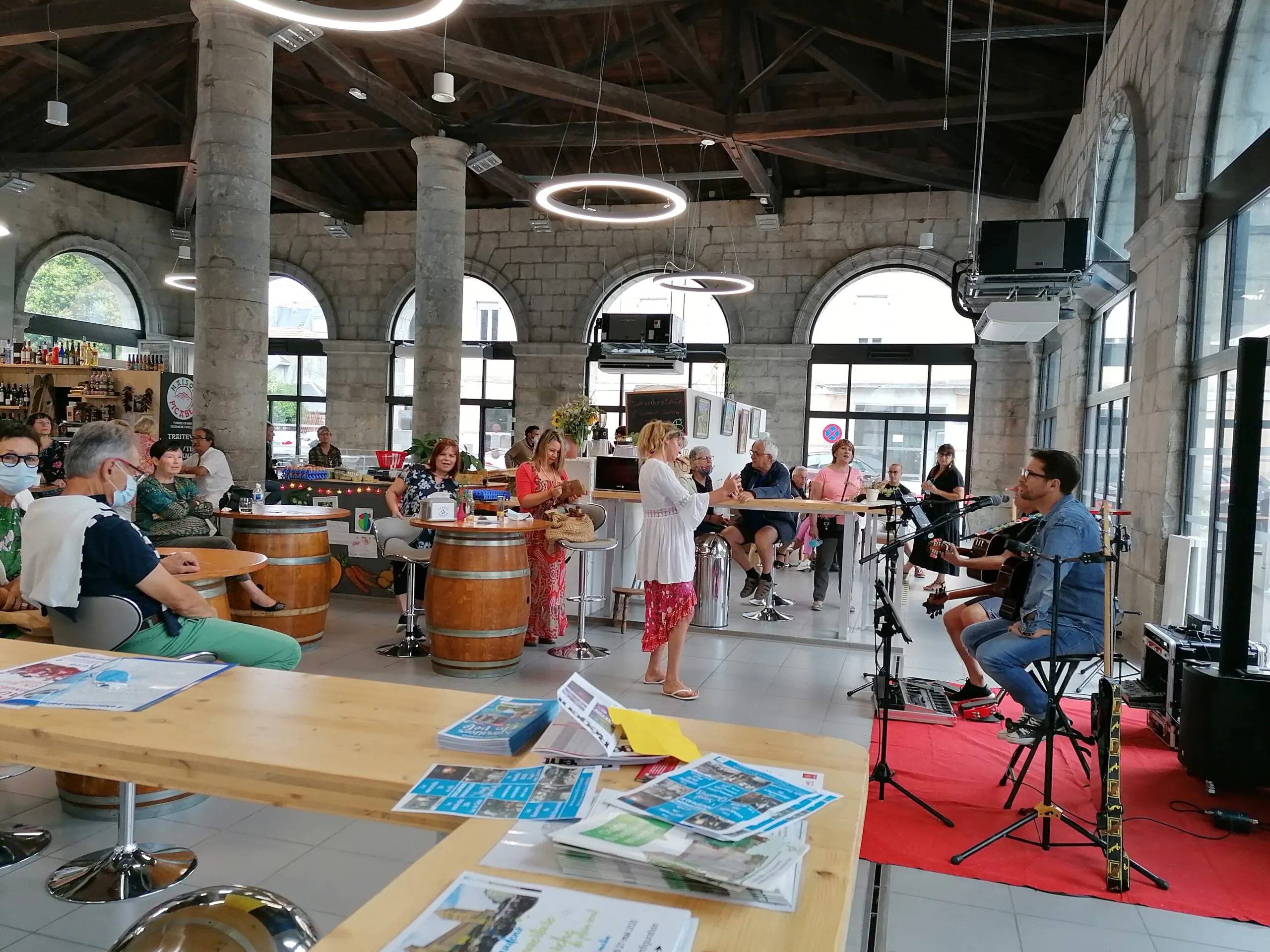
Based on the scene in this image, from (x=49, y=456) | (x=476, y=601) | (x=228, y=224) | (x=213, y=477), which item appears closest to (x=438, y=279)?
(x=228, y=224)

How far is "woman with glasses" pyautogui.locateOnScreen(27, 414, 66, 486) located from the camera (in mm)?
6098

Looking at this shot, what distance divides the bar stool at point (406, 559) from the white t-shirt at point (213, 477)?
1878 mm

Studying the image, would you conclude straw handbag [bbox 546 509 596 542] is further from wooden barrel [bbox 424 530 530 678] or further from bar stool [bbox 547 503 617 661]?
wooden barrel [bbox 424 530 530 678]

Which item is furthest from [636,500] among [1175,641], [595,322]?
[595,322]

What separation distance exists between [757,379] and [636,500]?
816 cm

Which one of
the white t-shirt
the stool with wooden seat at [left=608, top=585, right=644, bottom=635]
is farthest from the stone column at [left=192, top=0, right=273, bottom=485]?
the stool with wooden seat at [left=608, top=585, right=644, bottom=635]

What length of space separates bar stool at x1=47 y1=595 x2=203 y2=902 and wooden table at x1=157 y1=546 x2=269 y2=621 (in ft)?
1.56

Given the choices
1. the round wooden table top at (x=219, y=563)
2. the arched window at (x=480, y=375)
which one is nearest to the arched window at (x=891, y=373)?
the arched window at (x=480, y=375)

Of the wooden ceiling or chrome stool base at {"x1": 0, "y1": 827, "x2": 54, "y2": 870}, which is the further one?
the wooden ceiling

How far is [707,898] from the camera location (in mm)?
1182

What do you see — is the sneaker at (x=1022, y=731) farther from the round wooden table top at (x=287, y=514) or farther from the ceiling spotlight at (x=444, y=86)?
the ceiling spotlight at (x=444, y=86)

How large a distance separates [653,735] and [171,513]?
4762 mm

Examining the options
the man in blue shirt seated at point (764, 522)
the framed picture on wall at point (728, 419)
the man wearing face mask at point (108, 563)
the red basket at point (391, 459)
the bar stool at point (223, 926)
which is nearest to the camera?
the bar stool at point (223, 926)

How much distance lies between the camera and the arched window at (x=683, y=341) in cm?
1527
